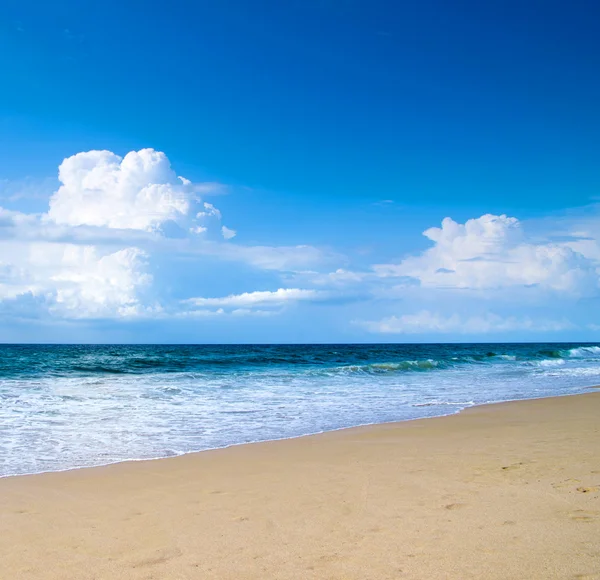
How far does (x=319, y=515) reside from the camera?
17.1ft

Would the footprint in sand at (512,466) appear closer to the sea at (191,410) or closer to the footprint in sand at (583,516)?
the footprint in sand at (583,516)

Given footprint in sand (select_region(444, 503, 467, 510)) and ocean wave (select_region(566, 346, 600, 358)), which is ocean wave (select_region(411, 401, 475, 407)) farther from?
ocean wave (select_region(566, 346, 600, 358))

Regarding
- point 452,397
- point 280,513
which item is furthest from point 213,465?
point 452,397

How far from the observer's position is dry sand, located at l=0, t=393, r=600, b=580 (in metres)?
4.00

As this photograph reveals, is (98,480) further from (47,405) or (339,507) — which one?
(47,405)

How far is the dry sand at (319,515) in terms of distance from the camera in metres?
4.00

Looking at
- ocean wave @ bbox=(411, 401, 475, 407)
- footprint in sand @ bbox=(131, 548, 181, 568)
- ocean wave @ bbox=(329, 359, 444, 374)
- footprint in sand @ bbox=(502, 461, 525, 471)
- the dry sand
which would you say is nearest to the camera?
the dry sand

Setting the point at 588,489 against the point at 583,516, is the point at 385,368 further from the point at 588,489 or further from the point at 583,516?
the point at 583,516

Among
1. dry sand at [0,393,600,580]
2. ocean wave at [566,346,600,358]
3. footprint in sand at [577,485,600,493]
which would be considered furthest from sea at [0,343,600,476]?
ocean wave at [566,346,600,358]

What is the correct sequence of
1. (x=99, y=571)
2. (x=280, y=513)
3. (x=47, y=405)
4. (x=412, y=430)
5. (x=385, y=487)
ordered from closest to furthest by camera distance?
(x=99, y=571), (x=280, y=513), (x=385, y=487), (x=412, y=430), (x=47, y=405)

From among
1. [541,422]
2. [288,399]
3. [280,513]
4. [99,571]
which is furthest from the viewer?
[288,399]

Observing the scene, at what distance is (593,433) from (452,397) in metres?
7.77

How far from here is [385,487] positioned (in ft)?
20.3

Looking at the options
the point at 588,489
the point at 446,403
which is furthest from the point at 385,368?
the point at 588,489
